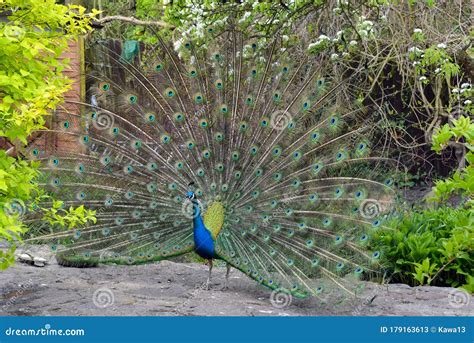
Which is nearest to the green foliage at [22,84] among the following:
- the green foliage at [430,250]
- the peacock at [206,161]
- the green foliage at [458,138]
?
the peacock at [206,161]

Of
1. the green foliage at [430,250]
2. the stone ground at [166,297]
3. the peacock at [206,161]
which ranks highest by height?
the peacock at [206,161]

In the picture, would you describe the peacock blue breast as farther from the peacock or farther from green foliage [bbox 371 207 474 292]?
green foliage [bbox 371 207 474 292]

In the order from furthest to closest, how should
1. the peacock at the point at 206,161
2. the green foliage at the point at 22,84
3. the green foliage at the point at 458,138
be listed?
the peacock at the point at 206,161, the green foliage at the point at 458,138, the green foliage at the point at 22,84

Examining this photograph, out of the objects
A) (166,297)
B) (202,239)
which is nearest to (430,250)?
(202,239)

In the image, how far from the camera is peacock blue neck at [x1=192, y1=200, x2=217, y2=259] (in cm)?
636

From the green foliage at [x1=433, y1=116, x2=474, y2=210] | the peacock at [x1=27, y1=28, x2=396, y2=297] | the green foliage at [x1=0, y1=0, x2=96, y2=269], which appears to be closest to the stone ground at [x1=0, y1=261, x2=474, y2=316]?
the peacock at [x1=27, y1=28, x2=396, y2=297]

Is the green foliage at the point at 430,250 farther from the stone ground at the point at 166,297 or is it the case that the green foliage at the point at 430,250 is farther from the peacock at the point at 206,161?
the peacock at the point at 206,161

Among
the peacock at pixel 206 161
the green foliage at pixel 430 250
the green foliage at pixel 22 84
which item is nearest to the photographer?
the green foliage at pixel 22 84

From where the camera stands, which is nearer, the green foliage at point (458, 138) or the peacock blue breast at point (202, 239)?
the green foliage at point (458, 138)

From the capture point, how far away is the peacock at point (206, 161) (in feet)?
21.3

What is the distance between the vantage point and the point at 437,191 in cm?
554

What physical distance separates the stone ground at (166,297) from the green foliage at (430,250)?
0.33 m

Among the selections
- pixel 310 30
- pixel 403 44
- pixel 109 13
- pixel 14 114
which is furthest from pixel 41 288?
pixel 109 13

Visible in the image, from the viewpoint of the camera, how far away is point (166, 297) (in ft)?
20.2
